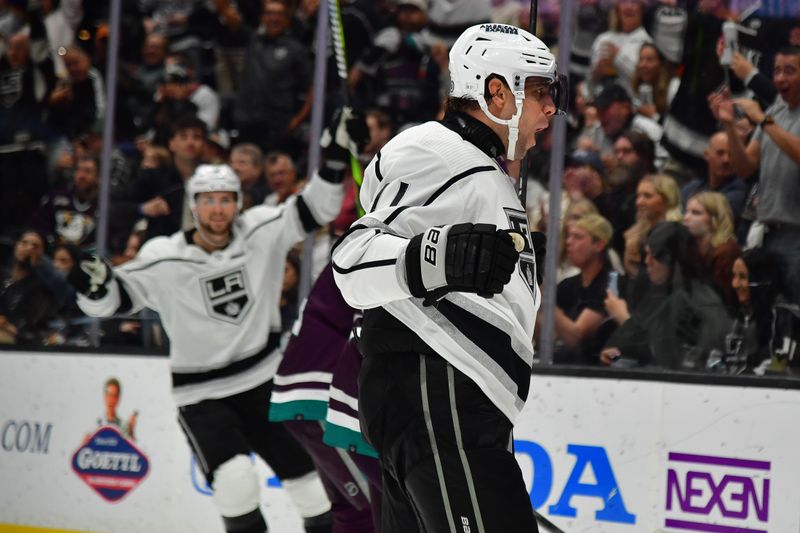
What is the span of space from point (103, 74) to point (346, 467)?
9.59 ft

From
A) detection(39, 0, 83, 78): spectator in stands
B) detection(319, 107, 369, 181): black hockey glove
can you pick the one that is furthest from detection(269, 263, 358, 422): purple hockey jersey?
detection(39, 0, 83, 78): spectator in stands

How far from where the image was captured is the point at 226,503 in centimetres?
356

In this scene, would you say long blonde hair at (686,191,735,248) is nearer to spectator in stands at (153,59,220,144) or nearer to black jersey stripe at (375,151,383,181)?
black jersey stripe at (375,151,383,181)

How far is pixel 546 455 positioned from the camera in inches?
145

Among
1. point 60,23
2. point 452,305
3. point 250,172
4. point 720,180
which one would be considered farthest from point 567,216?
point 60,23

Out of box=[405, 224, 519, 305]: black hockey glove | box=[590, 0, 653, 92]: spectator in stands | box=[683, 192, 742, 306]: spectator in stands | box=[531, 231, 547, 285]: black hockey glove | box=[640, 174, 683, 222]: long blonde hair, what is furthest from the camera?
box=[590, 0, 653, 92]: spectator in stands

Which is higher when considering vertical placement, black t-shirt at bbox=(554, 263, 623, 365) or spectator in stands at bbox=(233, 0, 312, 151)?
spectator in stands at bbox=(233, 0, 312, 151)

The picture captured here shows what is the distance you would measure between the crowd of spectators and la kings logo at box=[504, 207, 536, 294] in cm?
159

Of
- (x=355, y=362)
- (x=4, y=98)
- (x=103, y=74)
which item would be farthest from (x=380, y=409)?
(x=4, y=98)

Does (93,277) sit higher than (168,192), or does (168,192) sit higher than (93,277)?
(168,192)

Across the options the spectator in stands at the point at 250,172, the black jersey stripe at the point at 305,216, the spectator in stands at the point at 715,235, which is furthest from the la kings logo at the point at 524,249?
the spectator in stands at the point at 250,172

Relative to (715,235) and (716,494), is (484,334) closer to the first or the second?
(716,494)

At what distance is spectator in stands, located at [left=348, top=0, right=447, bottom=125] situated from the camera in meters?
4.61

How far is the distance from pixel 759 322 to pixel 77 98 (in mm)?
3325
